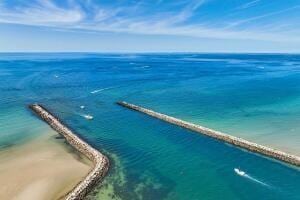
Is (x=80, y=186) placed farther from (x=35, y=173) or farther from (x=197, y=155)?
(x=197, y=155)

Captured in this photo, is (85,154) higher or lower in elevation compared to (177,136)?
higher

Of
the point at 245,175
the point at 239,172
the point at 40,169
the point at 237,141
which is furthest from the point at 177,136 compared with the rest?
the point at 40,169

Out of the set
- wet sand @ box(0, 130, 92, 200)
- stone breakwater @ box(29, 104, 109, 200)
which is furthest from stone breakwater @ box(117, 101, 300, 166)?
wet sand @ box(0, 130, 92, 200)

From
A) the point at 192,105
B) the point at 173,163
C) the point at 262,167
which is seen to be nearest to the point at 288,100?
the point at 192,105

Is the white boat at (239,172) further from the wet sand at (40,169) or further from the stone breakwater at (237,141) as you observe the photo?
the wet sand at (40,169)

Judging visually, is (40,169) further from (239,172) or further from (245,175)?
(245,175)

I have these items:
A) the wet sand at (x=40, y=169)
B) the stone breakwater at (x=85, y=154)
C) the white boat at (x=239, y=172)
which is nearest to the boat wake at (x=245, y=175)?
the white boat at (x=239, y=172)

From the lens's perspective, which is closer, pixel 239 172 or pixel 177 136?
pixel 239 172
